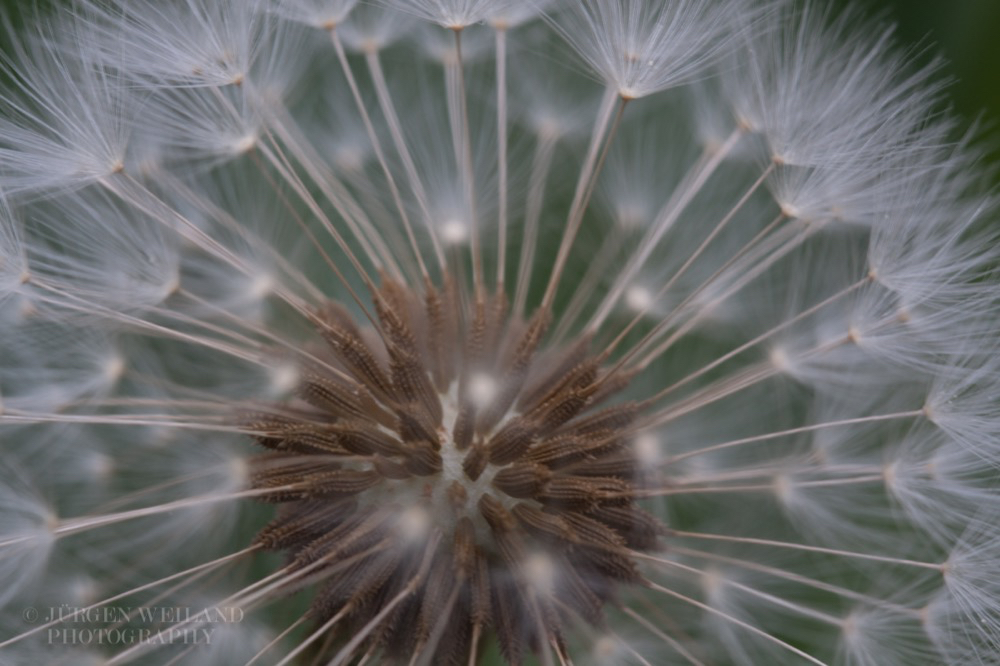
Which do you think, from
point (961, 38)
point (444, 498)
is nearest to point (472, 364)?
point (444, 498)

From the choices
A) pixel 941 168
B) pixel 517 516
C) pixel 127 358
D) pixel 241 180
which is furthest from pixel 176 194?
pixel 941 168

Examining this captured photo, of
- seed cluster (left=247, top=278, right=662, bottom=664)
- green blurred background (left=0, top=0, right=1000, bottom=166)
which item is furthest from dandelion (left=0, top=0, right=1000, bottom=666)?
green blurred background (left=0, top=0, right=1000, bottom=166)

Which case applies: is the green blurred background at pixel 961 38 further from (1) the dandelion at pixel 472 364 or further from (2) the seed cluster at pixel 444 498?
(2) the seed cluster at pixel 444 498

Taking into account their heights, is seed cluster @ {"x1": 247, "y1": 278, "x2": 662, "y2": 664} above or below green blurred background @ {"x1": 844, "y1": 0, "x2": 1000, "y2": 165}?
below

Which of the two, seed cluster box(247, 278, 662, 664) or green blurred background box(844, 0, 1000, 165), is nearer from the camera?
seed cluster box(247, 278, 662, 664)

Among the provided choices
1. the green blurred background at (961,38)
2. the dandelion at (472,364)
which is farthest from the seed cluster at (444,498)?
the green blurred background at (961,38)

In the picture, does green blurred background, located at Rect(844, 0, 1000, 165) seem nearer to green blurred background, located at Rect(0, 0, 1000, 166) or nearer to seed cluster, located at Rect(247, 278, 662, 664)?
green blurred background, located at Rect(0, 0, 1000, 166)

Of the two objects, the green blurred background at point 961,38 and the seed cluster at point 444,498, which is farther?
the green blurred background at point 961,38

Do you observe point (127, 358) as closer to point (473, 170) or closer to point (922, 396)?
point (473, 170)
